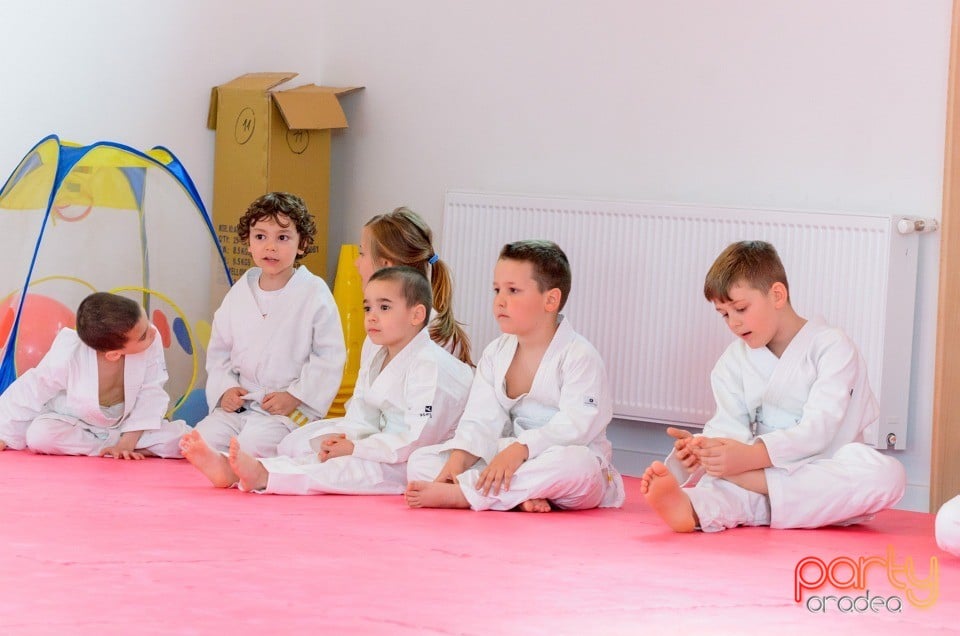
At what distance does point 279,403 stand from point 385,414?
1.49ft

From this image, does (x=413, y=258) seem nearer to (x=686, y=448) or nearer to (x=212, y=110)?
(x=686, y=448)

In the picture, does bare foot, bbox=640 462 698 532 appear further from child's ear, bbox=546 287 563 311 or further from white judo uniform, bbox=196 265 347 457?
white judo uniform, bbox=196 265 347 457

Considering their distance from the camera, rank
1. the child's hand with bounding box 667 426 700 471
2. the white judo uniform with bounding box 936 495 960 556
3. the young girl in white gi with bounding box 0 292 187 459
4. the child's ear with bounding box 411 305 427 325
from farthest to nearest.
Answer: the young girl in white gi with bounding box 0 292 187 459, the child's ear with bounding box 411 305 427 325, the child's hand with bounding box 667 426 700 471, the white judo uniform with bounding box 936 495 960 556

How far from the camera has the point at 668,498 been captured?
2.31m

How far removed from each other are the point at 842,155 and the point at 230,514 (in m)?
1.93

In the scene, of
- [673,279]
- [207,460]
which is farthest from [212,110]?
[207,460]

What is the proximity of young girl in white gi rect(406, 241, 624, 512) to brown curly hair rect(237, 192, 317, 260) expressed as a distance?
76 centimetres

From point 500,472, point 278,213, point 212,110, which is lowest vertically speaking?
point 500,472

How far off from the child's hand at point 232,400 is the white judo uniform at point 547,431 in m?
0.72

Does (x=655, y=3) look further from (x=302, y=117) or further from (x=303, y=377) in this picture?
(x=303, y=377)

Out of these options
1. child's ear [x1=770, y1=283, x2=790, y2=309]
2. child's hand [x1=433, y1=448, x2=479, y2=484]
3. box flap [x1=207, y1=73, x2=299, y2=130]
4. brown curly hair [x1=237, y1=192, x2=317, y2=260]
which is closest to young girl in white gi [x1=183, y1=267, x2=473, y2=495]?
child's hand [x1=433, y1=448, x2=479, y2=484]

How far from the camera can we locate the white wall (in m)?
3.22

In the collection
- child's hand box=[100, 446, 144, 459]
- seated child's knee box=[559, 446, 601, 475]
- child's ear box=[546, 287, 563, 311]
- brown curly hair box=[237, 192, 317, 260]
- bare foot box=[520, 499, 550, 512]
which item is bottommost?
child's hand box=[100, 446, 144, 459]

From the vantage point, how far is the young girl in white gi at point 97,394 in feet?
10.1
